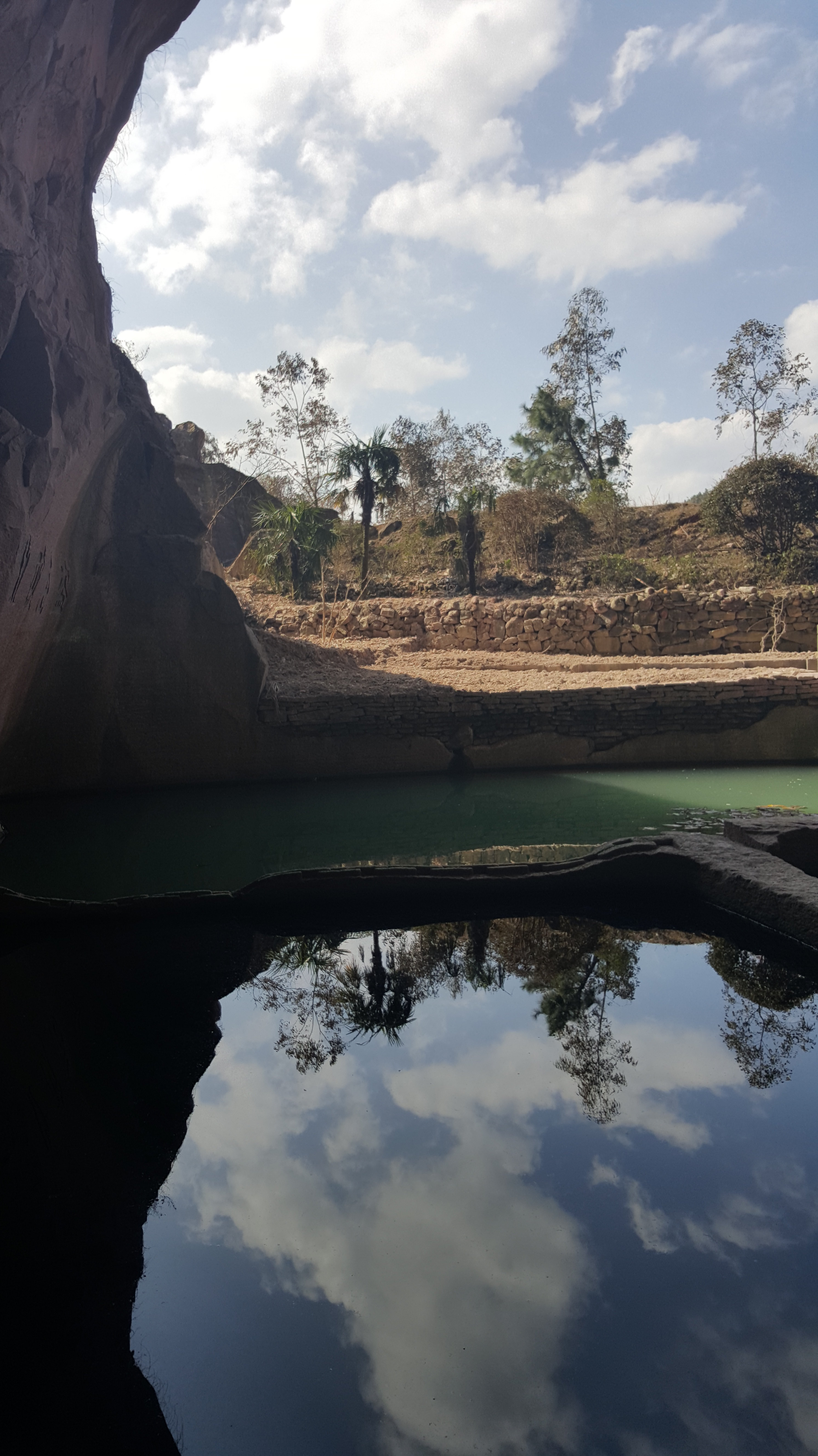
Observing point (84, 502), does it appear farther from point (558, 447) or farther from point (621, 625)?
point (558, 447)

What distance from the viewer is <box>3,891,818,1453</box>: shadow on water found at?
1.64 m

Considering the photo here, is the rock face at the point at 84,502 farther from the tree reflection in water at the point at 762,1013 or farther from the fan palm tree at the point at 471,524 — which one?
the fan palm tree at the point at 471,524

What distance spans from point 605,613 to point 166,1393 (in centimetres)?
1553

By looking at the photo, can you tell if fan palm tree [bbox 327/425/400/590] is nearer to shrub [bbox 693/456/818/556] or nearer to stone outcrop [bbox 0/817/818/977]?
shrub [bbox 693/456/818/556]

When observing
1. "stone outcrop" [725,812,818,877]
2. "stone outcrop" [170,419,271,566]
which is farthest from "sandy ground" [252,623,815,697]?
"stone outcrop" [170,419,271,566]

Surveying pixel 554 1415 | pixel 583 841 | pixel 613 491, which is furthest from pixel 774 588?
pixel 554 1415

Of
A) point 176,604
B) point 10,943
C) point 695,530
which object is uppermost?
point 695,530

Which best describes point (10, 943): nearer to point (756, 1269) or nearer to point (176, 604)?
point (756, 1269)

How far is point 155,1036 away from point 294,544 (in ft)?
49.3

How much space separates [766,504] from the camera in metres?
17.9

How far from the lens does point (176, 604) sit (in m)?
10.2

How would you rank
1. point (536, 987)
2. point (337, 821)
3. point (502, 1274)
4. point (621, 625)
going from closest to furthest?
point (502, 1274) < point (536, 987) < point (337, 821) < point (621, 625)

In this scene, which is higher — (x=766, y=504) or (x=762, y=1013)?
(x=766, y=504)

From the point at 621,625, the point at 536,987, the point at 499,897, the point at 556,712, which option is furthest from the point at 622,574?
the point at 536,987
